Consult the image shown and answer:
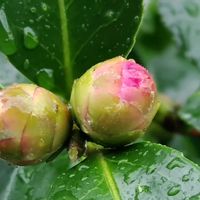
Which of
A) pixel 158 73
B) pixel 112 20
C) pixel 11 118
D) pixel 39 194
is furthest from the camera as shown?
pixel 158 73

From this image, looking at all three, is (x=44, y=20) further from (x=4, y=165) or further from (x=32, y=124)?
(x=4, y=165)

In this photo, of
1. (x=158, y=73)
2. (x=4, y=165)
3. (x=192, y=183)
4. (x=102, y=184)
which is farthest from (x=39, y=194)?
(x=158, y=73)

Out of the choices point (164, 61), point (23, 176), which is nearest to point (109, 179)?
point (23, 176)

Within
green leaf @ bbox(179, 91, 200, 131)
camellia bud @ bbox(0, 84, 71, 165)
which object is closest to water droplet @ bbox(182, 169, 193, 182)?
camellia bud @ bbox(0, 84, 71, 165)

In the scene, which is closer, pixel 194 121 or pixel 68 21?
pixel 68 21

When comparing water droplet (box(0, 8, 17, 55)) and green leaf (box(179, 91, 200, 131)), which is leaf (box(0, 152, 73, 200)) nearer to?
water droplet (box(0, 8, 17, 55))

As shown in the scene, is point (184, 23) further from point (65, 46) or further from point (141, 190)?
point (141, 190)

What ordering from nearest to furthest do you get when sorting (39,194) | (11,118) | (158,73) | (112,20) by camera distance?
(11,118) → (112,20) → (39,194) → (158,73)
